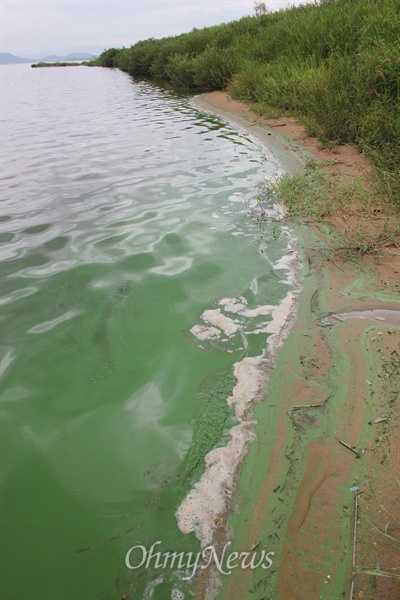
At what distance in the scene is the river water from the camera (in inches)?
68.1

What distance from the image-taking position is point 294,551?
160 cm

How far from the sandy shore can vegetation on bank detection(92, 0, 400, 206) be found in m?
2.18

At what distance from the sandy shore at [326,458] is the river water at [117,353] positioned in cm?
26

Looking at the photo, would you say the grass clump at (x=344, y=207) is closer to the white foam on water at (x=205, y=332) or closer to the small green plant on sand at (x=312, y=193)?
the small green plant on sand at (x=312, y=193)

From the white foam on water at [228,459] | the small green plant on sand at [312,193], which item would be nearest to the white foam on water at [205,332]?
the white foam on water at [228,459]

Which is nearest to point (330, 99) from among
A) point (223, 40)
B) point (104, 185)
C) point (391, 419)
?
point (104, 185)

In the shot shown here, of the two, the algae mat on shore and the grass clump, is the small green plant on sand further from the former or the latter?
the algae mat on shore

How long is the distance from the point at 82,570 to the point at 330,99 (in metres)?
7.47

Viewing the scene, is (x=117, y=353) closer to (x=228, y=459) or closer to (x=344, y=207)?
(x=228, y=459)

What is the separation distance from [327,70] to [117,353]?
7.64 meters

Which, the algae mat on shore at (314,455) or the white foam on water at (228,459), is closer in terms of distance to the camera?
the algae mat on shore at (314,455)

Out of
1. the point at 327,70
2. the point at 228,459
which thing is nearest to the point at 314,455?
the point at 228,459

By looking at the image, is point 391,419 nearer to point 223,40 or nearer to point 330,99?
point 330,99

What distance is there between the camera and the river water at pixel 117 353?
173 centimetres
